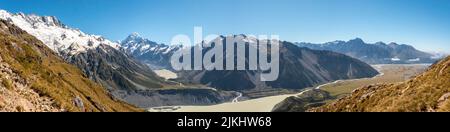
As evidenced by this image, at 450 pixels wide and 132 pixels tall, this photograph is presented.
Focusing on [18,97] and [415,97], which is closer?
[18,97]

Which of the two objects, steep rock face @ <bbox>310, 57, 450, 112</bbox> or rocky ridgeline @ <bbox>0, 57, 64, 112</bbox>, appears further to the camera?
steep rock face @ <bbox>310, 57, 450, 112</bbox>

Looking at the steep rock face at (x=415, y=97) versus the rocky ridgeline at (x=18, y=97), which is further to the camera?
the steep rock face at (x=415, y=97)

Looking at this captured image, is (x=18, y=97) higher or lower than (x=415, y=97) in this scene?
higher
